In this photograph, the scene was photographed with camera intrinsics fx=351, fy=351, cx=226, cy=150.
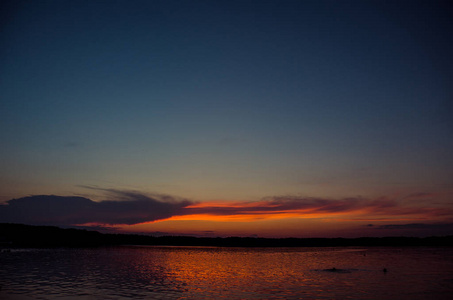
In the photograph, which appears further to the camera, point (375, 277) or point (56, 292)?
point (375, 277)

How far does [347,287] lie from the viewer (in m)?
36.7

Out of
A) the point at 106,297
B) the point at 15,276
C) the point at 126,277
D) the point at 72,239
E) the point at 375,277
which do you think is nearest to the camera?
the point at 106,297

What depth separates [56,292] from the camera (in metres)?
30.5

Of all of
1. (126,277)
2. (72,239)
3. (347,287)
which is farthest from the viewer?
Result: (72,239)

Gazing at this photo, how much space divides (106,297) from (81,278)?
13.6m

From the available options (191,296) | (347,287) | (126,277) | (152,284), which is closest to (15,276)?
(126,277)

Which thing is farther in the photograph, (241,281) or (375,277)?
(375,277)

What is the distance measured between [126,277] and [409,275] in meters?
38.2

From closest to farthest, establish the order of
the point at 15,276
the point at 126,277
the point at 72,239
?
the point at 15,276
the point at 126,277
the point at 72,239

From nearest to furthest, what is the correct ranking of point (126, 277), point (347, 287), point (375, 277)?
point (347, 287)
point (126, 277)
point (375, 277)

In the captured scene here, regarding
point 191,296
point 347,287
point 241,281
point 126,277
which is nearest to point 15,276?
point 126,277

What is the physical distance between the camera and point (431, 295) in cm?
3322

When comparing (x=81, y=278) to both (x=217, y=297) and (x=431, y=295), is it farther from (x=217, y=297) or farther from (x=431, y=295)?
(x=431, y=295)

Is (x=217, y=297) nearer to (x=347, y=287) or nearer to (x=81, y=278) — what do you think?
(x=347, y=287)
